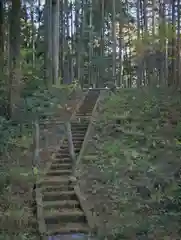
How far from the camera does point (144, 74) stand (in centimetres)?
3094

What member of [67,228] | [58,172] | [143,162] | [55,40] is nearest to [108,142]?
[143,162]

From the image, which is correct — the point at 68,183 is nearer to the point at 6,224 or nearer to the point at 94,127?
the point at 6,224

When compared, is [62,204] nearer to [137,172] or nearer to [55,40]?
[137,172]

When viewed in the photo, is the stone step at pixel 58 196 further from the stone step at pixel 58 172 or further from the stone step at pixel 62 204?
the stone step at pixel 58 172

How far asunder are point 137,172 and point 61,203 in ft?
7.39

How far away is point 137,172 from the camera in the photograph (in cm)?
896

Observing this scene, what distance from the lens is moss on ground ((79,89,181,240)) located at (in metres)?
6.42

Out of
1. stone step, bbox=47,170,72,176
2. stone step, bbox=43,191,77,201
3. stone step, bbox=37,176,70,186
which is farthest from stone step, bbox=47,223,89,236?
stone step, bbox=47,170,72,176

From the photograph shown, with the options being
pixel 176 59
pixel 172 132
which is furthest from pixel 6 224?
pixel 176 59

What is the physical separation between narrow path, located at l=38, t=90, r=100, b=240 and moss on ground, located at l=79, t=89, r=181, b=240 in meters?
0.34

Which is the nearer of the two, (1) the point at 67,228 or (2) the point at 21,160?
(1) the point at 67,228

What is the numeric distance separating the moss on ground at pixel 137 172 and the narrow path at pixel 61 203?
0.34 m

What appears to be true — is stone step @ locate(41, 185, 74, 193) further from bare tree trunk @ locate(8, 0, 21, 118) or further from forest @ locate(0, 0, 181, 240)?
bare tree trunk @ locate(8, 0, 21, 118)

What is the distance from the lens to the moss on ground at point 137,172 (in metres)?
6.42
